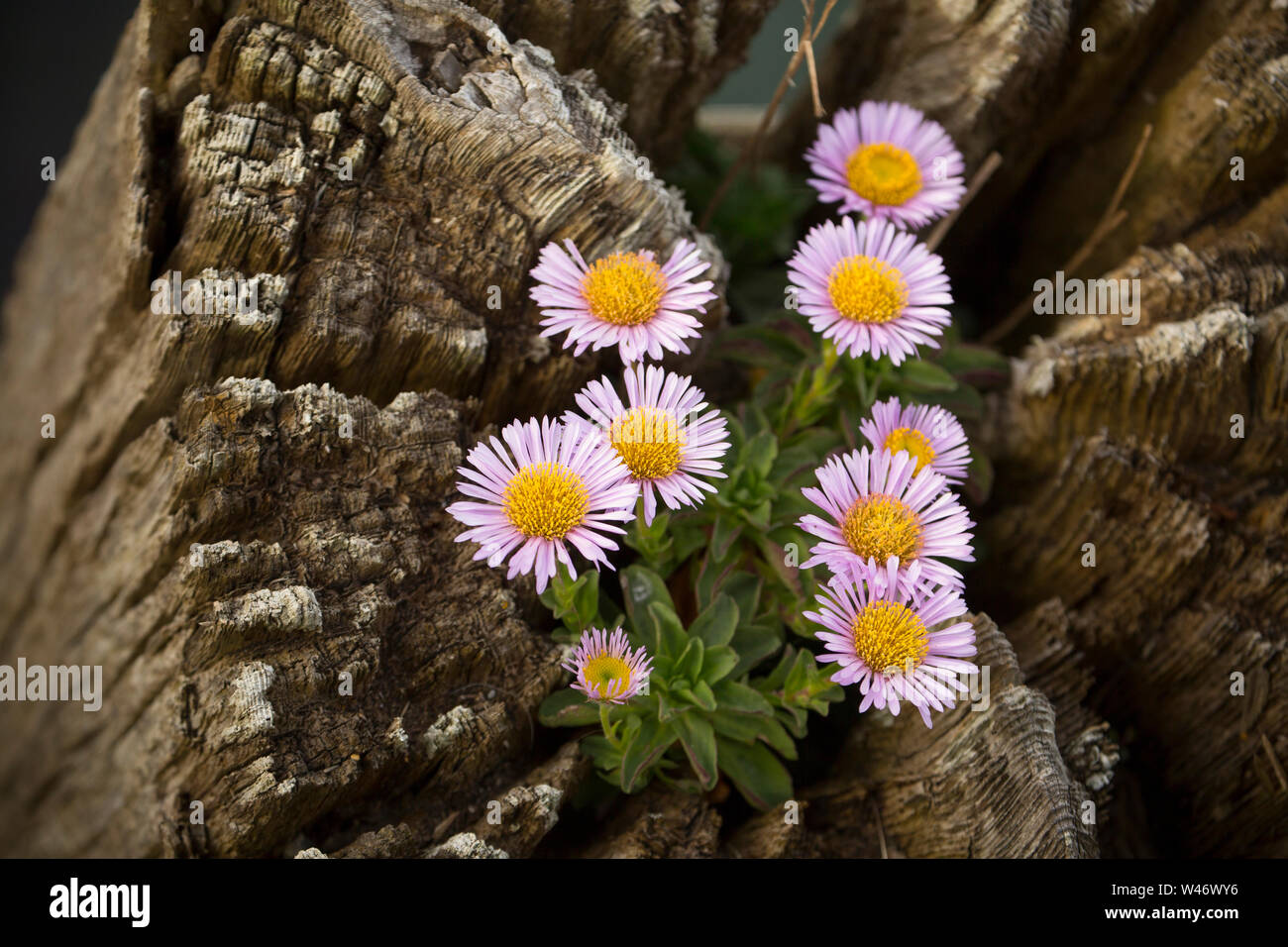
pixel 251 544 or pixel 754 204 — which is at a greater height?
pixel 754 204

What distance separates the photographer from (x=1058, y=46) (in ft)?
5.47

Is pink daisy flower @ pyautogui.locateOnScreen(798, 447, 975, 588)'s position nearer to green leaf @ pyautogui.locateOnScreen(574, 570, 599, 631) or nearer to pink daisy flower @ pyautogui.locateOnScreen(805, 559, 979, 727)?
pink daisy flower @ pyautogui.locateOnScreen(805, 559, 979, 727)

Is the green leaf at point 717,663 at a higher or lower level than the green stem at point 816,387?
lower

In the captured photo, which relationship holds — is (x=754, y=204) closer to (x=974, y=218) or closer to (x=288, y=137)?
(x=974, y=218)

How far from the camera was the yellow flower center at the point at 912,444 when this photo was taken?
1341mm

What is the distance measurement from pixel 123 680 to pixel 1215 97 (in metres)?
2.02

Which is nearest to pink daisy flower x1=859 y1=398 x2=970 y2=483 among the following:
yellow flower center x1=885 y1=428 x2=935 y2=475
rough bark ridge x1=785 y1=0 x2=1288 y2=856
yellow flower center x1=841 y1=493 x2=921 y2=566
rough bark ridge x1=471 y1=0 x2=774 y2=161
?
yellow flower center x1=885 y1=428 x2=935 y2=475

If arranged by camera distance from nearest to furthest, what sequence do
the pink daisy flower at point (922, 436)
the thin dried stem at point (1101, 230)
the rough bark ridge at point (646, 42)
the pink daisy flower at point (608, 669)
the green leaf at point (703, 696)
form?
the pink daisy flower at point (608, 669) < the green leaf at point (703, 696) < the pink daisy flower at point (922, 436) < the rough bark ridge at point (646, 42) < the thin dried stem at point (1101, 230)

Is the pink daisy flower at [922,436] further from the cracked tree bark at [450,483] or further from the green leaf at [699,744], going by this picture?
the green leaf at [699,744]

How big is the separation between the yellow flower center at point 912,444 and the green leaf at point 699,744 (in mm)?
462

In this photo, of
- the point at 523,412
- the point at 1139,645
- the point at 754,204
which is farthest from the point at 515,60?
the point at 1139,645

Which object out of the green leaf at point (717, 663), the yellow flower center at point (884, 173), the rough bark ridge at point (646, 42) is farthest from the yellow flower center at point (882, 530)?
the rough bark ridge at point (646, 42)

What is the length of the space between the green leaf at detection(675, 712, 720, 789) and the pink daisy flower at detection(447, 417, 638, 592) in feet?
0.99

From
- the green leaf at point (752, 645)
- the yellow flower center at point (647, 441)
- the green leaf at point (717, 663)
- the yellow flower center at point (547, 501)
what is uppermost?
the yellow flower center at point (647, 441)
